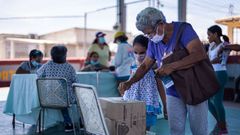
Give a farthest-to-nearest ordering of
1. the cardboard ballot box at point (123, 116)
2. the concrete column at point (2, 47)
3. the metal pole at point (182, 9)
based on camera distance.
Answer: the concrete column at point (2, 47), the metal pole at point (182, 9), the cardboard ballot box at point (123, 116)

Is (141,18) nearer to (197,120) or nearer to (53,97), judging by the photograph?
(197,120)

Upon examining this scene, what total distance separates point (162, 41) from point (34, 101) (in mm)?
2705

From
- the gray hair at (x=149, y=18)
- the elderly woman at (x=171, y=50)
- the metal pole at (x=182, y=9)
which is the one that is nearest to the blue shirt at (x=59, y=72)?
the elderly woman at (x=171, y=50)

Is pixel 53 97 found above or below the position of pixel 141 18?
below

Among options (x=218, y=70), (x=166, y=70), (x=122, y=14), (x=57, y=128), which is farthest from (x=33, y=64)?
(x=122, y=14)

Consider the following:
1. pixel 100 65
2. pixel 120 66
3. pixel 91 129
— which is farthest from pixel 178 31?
pixel 100 65

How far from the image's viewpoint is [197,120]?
93.0 inches

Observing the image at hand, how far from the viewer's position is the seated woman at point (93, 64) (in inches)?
248

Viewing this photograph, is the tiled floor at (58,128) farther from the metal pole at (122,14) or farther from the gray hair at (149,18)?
the metal pole at (122,14)

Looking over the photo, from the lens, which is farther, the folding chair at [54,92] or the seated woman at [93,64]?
the seated woman at [93,64]

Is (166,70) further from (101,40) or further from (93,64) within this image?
(101,40)

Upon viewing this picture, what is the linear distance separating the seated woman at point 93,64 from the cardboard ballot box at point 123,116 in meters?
3.65

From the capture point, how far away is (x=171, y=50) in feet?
7.73

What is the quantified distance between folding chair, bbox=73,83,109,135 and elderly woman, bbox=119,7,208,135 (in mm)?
437
